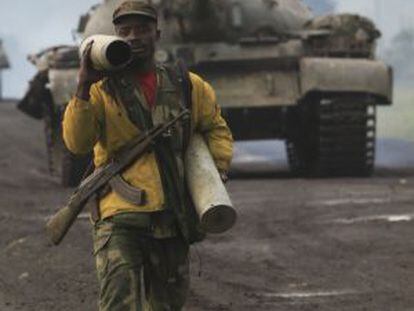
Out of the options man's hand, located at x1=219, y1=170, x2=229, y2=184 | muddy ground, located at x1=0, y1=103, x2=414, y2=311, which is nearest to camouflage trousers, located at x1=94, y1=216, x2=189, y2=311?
man's hand, located at x1=219, y1=170, x2=229, y2=184

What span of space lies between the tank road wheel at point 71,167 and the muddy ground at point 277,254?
77cm

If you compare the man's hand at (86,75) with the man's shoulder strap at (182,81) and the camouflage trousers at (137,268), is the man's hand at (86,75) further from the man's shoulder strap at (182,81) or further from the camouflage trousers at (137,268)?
the camouflage trousers at (137,268)

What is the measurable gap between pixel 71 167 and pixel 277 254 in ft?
23.7

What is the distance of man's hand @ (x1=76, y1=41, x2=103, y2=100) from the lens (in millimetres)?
4922

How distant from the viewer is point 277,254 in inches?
378

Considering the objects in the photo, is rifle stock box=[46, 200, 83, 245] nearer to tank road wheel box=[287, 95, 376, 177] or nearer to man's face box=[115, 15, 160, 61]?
man's face box=[115, 15, 160, 61]

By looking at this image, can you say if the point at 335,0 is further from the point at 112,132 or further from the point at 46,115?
the point at 112,132

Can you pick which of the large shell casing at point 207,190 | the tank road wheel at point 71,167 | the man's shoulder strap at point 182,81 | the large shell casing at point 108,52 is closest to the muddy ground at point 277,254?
the tank road wheel at point 71,167

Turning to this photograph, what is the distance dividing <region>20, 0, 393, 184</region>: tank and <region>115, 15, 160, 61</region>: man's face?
11.0m

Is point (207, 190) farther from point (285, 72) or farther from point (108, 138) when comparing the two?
point (285, 72)

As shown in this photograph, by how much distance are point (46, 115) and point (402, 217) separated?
7990 millimetres

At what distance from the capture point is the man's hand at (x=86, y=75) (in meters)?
4.92

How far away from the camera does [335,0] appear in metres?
37.7

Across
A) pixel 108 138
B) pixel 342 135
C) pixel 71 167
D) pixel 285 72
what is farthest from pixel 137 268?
pixel 285 72
